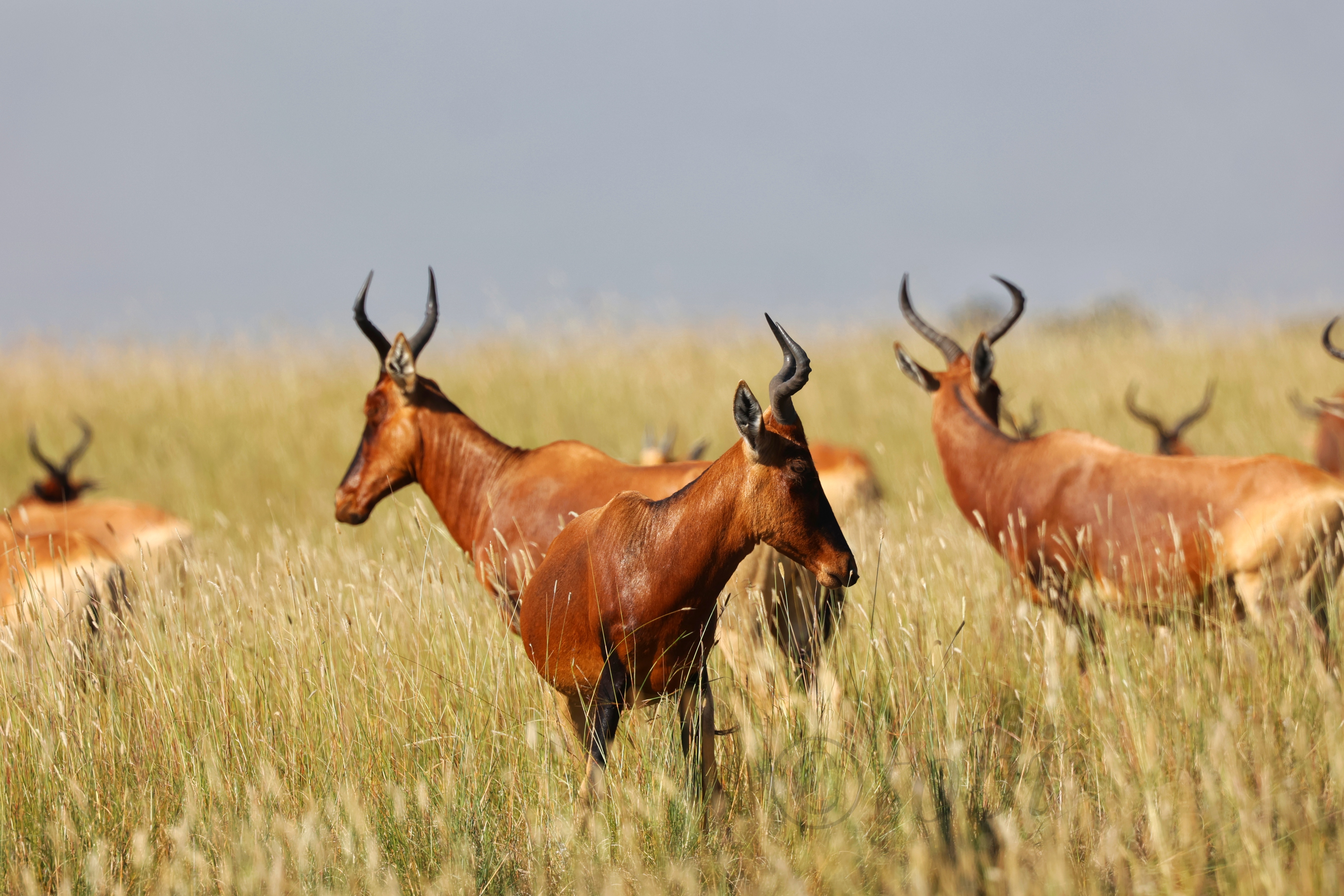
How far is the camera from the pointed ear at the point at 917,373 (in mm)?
5891

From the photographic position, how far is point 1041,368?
49.4 ft

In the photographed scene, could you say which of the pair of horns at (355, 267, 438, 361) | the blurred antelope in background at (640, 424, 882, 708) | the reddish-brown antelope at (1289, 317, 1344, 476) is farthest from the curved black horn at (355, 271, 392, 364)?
the reddish-brown antelope at (1289, 317, 1344, 476)

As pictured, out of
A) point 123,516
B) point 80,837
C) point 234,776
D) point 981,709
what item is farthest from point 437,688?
point 123,516

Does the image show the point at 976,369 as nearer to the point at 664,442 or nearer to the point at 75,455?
the point at 664,442

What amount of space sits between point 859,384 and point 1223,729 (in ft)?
39.9

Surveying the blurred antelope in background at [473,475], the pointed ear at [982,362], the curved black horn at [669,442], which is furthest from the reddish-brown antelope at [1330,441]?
the blurred antelope in background at [473,475]

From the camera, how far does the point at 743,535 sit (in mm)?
2729

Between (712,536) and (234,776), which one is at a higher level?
(712,536)

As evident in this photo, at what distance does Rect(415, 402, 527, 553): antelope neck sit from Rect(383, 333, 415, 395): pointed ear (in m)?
0.16

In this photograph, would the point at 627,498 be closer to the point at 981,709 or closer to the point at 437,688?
the point at 437,688

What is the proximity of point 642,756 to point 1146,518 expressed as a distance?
2.78 meters

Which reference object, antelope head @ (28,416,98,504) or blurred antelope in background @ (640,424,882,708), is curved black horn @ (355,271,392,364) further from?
antelope head @ (28,416,98,504)

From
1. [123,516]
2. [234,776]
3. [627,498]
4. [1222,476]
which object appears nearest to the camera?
[627,498]

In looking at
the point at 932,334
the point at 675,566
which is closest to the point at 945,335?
the point at 932,334
